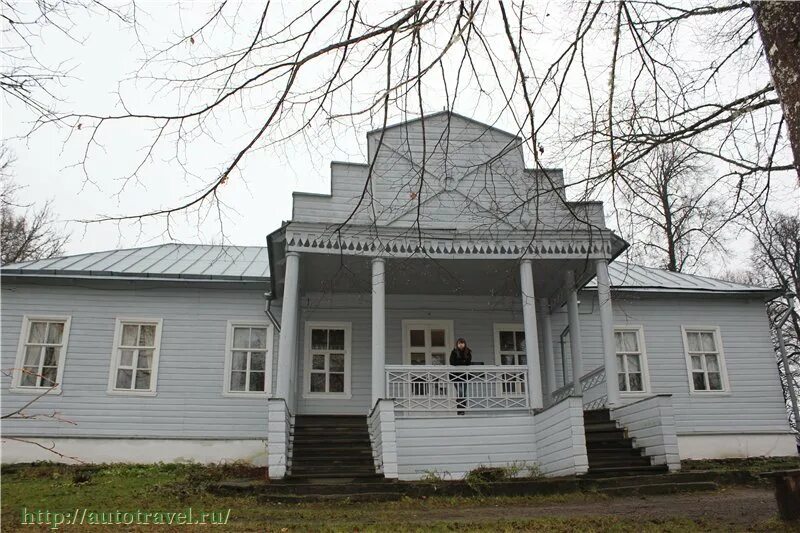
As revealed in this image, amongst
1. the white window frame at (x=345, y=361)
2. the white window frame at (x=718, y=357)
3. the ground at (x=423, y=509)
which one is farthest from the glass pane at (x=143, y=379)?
the white window frame at (x=718, y=357)

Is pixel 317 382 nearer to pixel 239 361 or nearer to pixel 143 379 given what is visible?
pixel 239 361

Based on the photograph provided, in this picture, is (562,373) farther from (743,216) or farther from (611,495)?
(743,216)

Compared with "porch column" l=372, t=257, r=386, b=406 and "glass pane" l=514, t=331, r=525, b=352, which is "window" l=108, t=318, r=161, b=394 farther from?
"glass pane" l=514, t=331, r=525, b=352

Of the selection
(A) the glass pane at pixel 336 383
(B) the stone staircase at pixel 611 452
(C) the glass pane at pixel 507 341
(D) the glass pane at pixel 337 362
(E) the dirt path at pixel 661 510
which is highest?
(C) the glass pane at pixel 507 341

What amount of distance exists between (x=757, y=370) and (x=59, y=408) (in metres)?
15.7

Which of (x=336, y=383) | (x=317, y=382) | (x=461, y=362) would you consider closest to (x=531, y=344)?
(x=461, y=362)

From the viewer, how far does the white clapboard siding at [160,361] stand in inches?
532

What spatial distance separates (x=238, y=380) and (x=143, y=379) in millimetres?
2016

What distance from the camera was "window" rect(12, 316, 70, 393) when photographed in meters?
13.7

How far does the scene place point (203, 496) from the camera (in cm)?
886

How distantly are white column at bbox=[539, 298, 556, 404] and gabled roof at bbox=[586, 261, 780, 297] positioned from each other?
124 cm

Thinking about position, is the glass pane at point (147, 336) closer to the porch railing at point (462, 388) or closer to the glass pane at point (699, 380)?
the porch railing at point (462, 388)

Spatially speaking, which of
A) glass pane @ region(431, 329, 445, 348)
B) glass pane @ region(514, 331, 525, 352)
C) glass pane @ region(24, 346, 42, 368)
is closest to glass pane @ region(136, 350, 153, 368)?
glass pane @ region(24, 346, 42, 368)

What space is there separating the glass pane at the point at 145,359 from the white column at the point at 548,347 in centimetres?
861
